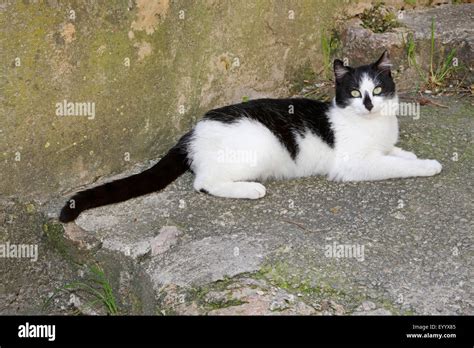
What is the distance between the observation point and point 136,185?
4.02 m

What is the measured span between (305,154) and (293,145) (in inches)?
3.4

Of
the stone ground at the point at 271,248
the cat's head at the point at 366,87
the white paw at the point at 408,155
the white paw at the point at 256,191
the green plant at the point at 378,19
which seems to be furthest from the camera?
the green plant at the point at 378,19

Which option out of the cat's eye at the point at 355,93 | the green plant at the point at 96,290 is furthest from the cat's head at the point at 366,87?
the green plant at the point at 96,290

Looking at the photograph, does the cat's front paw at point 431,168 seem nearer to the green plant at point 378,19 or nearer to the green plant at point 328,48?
the green plant at point 328,48

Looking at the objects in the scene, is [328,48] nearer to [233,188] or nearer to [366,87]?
[366,87]

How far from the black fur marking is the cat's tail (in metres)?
0.27

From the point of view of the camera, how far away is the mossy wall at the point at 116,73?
373 centimetres

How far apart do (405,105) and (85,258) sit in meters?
2.37

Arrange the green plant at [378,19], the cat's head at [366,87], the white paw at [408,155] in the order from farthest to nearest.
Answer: the green plant at [378,19] → the white paw at [408,155] → the cat's head at [366,87]

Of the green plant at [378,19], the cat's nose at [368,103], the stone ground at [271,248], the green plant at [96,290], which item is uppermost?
the green plant at [378,19]

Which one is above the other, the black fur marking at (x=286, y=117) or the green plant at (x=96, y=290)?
the black fur marking at (x=286, y=117)

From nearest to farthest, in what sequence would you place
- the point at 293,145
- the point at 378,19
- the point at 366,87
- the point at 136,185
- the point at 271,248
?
the point at 271,248 → the point at 136,185 → the point at 366,87 → the point at 293,145 → the point at 378,19

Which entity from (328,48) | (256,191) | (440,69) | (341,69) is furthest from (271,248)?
(440,69)

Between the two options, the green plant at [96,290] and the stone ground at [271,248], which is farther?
the green plant at [96,290]
